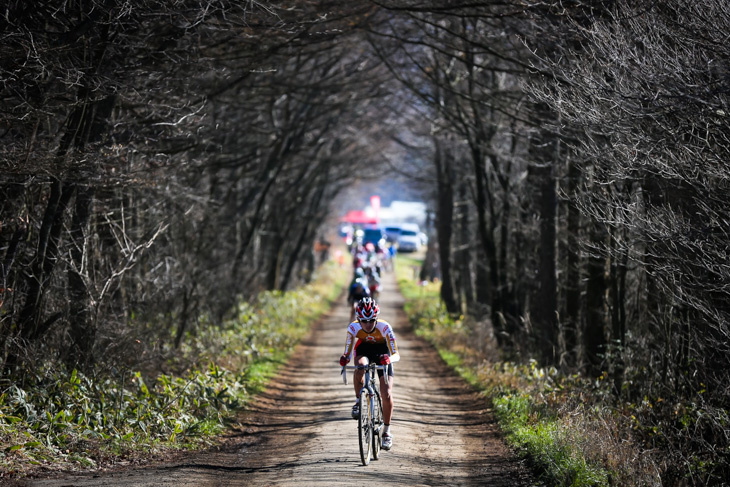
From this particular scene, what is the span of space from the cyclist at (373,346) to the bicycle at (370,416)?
76mm

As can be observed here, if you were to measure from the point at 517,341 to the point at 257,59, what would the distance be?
328 inches

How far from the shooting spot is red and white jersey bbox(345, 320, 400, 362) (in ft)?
33.5

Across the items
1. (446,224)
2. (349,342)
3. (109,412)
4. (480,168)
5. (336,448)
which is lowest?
(336,448)

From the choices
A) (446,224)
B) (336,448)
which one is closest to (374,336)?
Result: (336,448)

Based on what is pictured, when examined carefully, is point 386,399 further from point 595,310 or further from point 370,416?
point 595,310

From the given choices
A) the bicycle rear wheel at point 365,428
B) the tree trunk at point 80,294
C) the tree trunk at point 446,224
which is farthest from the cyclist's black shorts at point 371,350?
the tree trunk at point 446,224

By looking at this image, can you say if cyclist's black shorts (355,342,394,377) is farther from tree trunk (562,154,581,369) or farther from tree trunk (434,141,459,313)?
tree trunk (434,141,459,313)

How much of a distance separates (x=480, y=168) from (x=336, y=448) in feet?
38.8

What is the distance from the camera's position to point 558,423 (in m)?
10.9

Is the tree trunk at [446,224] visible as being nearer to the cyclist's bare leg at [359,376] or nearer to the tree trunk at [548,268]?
the tree trunk at [548,268]

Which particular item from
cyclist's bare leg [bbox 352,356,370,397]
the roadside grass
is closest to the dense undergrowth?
cyclist's bare leg [bbox 352,356,370,397]

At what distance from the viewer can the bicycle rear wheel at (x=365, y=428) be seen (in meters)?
9.31

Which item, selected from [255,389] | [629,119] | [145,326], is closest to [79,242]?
[145,326]

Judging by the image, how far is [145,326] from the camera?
15.6 meters
